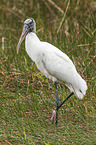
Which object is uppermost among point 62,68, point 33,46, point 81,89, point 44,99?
point 33,46

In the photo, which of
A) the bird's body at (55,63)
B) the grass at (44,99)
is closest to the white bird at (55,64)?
the bird's body at (55,63)

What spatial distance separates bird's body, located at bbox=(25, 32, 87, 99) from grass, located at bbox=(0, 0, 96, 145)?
142mm

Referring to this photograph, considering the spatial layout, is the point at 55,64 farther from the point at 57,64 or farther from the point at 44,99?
the point at 44,99

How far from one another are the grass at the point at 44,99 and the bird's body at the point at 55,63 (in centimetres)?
14

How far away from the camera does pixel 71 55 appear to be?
4.58 metres

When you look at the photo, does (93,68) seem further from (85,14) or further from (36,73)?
(85,14)

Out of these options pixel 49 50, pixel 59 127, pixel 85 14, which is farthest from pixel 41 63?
pixel 85 14

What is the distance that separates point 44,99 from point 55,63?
1.65ft

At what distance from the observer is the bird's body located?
361 centimetres

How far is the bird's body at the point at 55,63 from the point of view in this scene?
11.8 ft

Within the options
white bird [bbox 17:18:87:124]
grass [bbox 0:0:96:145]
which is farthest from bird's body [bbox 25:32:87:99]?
grass [bbox 0:0:96:145]

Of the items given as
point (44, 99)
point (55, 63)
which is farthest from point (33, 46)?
point (44, 99)

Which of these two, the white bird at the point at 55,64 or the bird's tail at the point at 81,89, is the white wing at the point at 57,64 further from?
the bird's tail at the point at 81,89

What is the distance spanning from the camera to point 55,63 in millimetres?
3623
